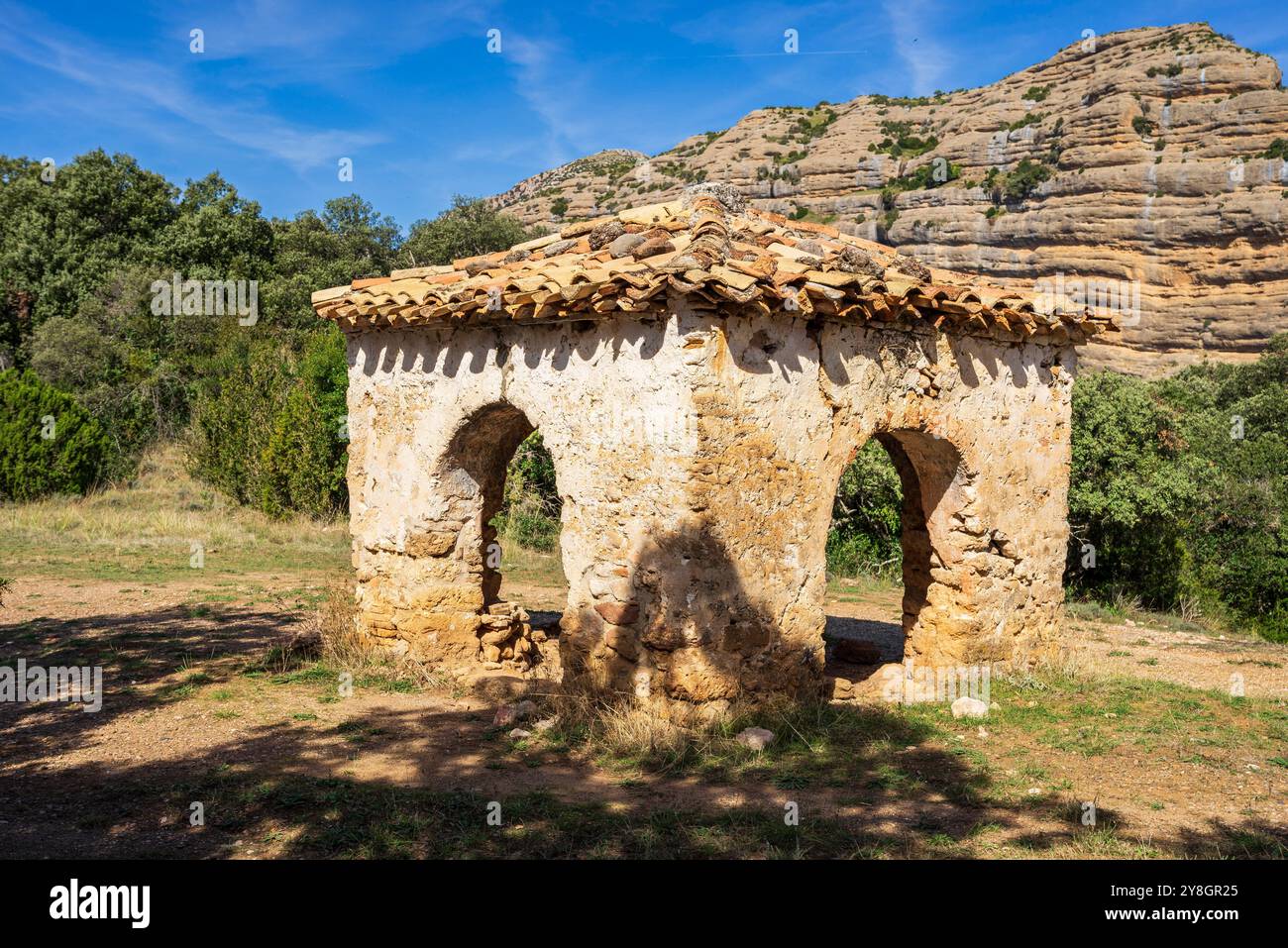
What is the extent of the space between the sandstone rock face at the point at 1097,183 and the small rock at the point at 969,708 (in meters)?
36.0

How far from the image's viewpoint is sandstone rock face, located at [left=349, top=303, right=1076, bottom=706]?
6.40 meters

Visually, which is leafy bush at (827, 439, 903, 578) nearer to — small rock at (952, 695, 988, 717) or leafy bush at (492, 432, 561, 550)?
leafy bush at (492, 432, 561, 550)

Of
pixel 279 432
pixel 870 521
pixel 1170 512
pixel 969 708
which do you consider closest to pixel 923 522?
pixel 969 708

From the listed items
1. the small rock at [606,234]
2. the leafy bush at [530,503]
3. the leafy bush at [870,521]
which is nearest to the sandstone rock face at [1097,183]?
the leafy bush at [530,503]

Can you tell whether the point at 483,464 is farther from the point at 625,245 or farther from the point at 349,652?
the point at 625,245

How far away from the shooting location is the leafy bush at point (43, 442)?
1808 cm

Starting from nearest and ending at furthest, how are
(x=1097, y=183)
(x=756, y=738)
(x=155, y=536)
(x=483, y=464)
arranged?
(x=756, y=738)
(x=483, y=464)
(x=155, y=536)
(x=1097, y=183)

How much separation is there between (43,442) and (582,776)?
55.3 ft

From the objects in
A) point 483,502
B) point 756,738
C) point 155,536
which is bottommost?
point 756,738

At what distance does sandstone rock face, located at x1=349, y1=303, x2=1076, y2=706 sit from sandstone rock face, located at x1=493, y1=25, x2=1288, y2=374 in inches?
1362

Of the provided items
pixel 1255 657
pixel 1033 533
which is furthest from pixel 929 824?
pixel 1255 657

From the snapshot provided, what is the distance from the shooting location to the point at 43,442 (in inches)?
732

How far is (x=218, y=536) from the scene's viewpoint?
16.0m

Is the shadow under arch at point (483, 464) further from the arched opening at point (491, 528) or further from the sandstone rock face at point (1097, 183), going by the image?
the sandstone rock face at point (1097, 183)
